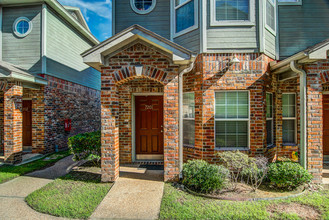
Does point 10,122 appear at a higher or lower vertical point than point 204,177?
higher

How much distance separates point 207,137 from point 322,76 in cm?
317

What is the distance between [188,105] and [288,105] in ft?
11.3

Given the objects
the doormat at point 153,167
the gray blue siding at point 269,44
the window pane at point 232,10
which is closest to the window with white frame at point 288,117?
the gray blue siding at point 269,44

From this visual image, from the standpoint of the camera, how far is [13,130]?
6.47 m

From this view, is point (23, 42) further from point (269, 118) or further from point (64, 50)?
point (269, 118)

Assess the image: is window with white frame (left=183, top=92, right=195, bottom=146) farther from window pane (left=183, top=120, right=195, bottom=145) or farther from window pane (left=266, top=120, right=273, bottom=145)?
window pane (left=266, top=120, right=273, bottom=145)

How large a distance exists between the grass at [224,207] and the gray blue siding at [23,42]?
7767 millimetres

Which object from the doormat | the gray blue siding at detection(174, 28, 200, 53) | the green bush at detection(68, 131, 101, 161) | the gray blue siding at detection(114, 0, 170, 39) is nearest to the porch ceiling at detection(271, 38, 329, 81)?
the gray blue siding at detection(174, 28, 200, 53)

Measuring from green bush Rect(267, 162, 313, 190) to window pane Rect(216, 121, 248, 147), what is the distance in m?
1.20

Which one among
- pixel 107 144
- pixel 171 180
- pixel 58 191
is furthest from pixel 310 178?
pixel 58 191

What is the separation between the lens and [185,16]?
244 inches

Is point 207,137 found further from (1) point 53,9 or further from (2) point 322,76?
(1) point 53,9

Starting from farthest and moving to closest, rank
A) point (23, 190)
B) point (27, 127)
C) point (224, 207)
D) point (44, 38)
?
point (27, 127) < point (44, 38) < point (23, 190) < point (224, 207)

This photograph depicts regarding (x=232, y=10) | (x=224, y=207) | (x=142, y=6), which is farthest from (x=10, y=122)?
(x=232, y=10)
